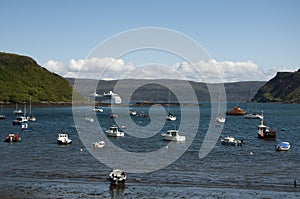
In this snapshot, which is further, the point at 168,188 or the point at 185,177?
the point at 185,177

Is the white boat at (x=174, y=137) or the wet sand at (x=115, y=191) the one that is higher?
the white boat at (x=174, y=137)

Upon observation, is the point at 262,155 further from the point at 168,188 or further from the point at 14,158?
the point at 14,158

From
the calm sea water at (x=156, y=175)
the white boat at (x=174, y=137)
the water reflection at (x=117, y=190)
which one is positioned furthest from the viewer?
the white boat at (x=174, y=137)

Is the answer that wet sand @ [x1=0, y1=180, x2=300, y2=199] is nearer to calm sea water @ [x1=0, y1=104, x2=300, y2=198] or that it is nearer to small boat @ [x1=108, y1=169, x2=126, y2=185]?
calm sea water @ [x1=0, y1=104, x2=300, y2=198]

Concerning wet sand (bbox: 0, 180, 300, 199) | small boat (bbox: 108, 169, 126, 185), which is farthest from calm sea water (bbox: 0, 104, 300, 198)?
small boat (bbox: 108, 169, 126, 185)

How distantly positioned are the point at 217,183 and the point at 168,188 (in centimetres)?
597

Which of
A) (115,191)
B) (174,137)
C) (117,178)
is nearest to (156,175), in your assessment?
(117,178)

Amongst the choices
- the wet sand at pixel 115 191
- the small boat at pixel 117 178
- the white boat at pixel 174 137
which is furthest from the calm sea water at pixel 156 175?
the white boat at pixel 174 137

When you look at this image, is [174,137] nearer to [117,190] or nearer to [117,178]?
[117,178]

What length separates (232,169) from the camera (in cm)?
5734

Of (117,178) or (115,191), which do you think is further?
(117,178)

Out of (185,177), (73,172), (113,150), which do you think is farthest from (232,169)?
(113,150)

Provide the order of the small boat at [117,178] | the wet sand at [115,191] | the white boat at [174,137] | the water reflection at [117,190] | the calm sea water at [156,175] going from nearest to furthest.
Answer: the wet sand at [115,191] → the water reflection at [117,190] → the calm sea water at [156,175] → the small boat at [117,178] → the white boat at [174,137]

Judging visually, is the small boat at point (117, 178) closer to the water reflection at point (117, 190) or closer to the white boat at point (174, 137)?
the water reflection at point (117, 190)
